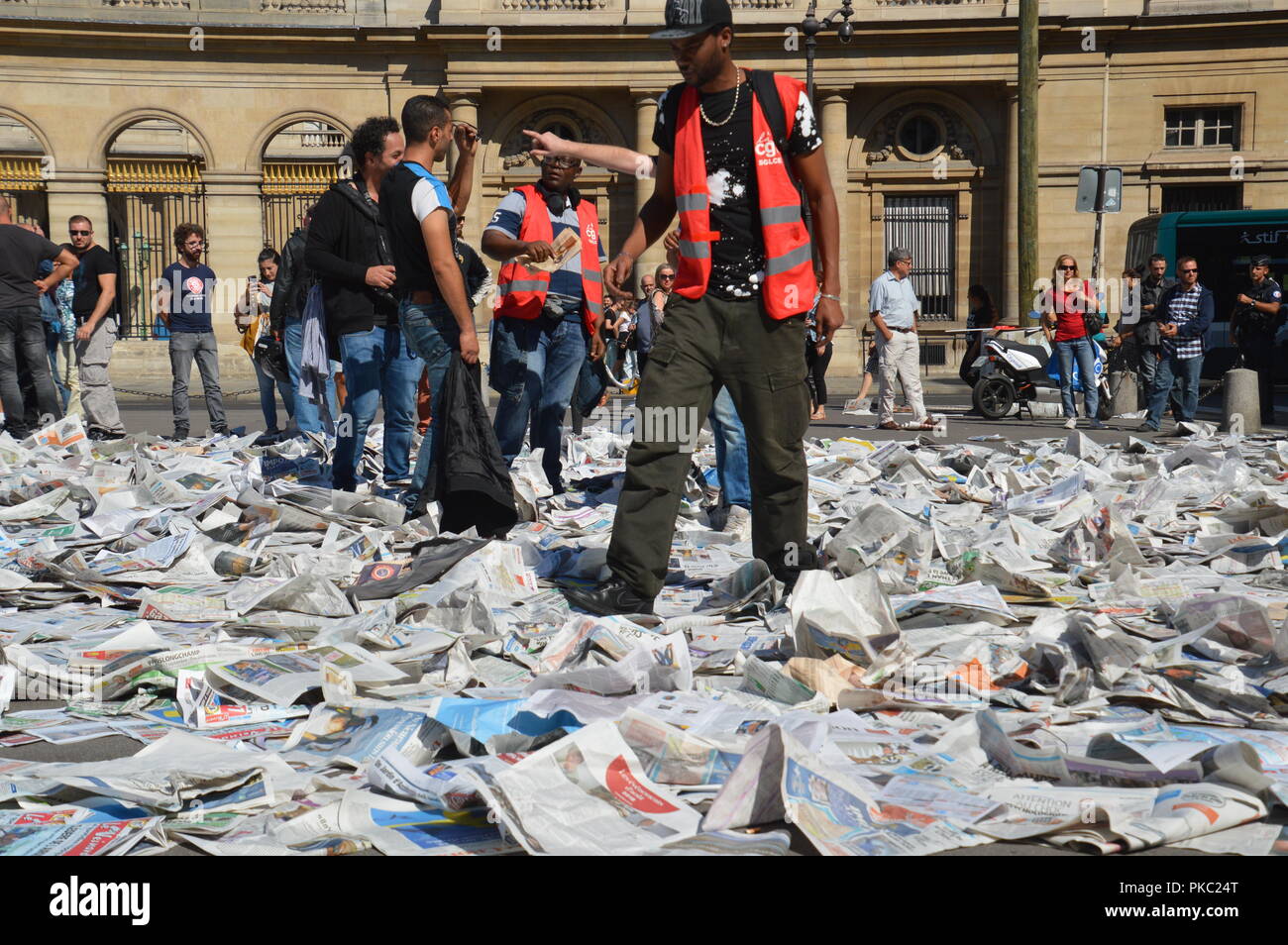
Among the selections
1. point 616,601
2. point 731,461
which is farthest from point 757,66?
point 616,601

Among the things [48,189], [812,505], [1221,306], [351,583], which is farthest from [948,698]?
[48,189]

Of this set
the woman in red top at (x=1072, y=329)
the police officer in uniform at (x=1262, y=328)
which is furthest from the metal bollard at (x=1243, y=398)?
the woman in red top at (x=1072, y=329)

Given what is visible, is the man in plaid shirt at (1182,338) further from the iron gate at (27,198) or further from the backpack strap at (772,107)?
the iron gate at (27,198)

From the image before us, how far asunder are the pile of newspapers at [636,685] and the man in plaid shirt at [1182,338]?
23.5ft

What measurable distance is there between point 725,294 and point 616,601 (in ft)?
3.58

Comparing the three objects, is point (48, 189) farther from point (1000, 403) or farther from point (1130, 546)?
point (1130, 546)

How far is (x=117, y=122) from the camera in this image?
2814 centimetres

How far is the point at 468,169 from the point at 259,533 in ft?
6.24

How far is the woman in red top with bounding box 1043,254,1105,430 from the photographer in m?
14.6

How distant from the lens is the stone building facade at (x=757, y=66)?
28125mm

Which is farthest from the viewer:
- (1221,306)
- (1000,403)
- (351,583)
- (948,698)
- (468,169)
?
(1221,306)

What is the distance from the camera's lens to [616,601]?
476 cm

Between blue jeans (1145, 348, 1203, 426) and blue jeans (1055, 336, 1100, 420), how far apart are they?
97 cm

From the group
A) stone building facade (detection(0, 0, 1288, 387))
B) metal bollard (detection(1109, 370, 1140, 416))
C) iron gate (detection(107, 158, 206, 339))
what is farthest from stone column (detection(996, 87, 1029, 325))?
iron gate (detection(107, 158, 206, 339))
